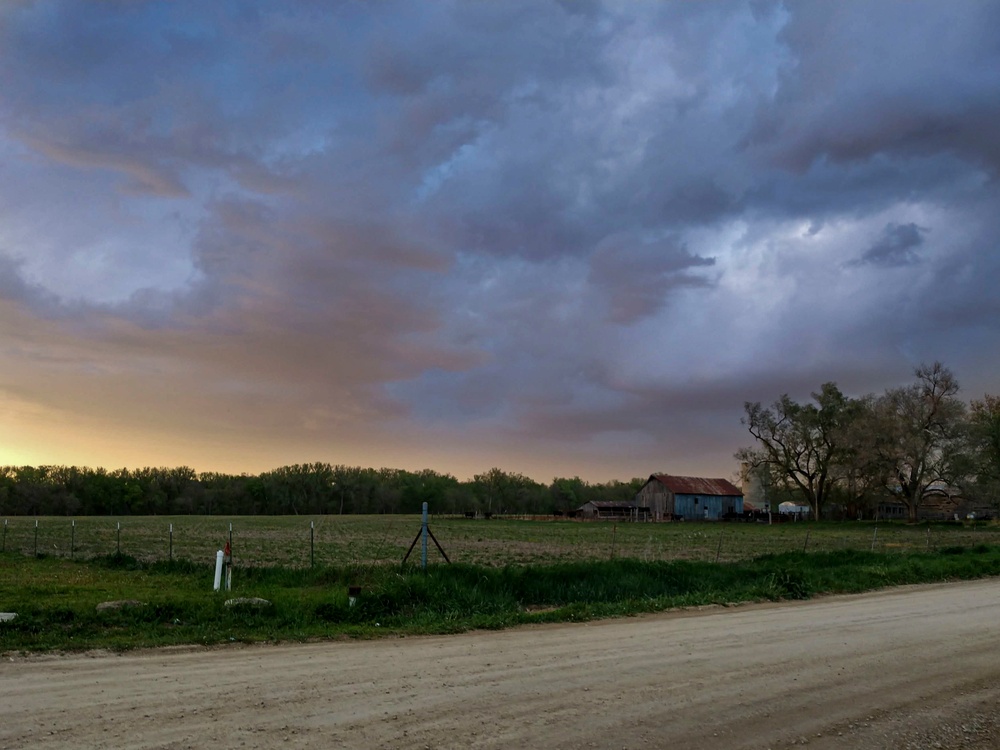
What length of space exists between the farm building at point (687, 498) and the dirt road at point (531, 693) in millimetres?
95102

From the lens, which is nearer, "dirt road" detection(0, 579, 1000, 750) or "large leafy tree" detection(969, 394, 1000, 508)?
"dirt road" detection(0, 579, 1000, 750)

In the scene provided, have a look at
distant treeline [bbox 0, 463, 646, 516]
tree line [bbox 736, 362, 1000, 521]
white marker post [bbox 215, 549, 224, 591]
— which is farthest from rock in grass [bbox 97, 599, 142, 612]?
distant treeline [bbox 0, 463, 646, 516]

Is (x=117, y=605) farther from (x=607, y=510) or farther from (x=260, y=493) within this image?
(x=260, y=493)

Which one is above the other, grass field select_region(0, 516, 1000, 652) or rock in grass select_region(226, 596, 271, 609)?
rock in grass select_region(226, 596, 271, 609)

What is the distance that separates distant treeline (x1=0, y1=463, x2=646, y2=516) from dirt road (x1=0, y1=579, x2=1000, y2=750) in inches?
5279

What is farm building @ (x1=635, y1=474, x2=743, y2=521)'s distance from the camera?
106188mm

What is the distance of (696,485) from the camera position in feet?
362

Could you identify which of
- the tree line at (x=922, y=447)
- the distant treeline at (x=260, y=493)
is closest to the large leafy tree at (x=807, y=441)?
the tree line at (x=922, y=447)

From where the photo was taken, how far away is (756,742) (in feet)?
23.0

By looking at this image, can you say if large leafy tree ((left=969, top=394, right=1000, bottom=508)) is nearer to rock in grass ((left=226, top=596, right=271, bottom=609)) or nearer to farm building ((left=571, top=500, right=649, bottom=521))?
farm building ((left=571, top=500, right=649, bottom=521))

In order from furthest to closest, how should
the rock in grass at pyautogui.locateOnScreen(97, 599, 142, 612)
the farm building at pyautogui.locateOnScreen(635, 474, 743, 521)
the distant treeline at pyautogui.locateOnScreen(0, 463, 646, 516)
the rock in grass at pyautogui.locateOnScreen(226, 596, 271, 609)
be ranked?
the distant treeline at pyautogui.locateOnScreen(0, 463, 646, 516)
the farm building at pyautogui.locateOnScreen(635, 474, 743, 521)
the rock in grass at pyautogui.locateOnScreen(226, 596, 271, 609)
the rock in grass at pyautogui.locateOnScreen(97, 599, 142, 612)

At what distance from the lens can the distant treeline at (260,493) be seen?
149m

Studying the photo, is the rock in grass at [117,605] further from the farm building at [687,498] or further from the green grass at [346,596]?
the farm building at [687,498]

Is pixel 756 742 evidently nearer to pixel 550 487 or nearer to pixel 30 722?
pixel 30 722
